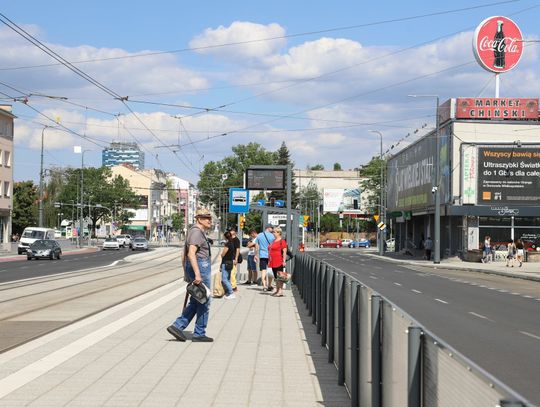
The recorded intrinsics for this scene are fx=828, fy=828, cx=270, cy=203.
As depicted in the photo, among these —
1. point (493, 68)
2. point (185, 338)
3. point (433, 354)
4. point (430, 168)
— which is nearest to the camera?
point (433, 354)

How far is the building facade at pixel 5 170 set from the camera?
7206 centimetres

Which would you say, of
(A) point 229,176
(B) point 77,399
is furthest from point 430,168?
(A) point 229,176

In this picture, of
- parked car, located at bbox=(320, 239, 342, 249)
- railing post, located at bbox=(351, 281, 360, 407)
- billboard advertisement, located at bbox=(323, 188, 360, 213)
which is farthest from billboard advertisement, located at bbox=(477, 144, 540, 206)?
billboard advertisement, located at bbox=(323, 188, 360, 213)

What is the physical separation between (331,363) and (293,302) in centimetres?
949

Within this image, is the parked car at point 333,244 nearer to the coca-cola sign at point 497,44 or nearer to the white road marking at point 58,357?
the coca-cola sign at point 497,44

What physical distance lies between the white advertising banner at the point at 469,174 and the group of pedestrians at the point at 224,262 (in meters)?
29.2

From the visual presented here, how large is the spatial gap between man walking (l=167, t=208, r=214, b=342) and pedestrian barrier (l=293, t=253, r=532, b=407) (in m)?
2.00

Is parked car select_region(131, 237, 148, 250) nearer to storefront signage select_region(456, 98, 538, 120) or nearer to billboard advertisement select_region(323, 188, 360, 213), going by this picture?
storefront signage select_region(456, 98, 538, 120)

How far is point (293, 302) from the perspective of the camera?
749 inches

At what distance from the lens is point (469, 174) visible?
5216 centimetres

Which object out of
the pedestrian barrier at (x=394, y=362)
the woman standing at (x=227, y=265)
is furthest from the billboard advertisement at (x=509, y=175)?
the pedestrian barrier at (x=394, y=362)

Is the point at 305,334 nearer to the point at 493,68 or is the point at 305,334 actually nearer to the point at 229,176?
the point at 493,68

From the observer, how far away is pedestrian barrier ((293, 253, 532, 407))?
2934 millimetres

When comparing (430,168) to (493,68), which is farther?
(430,168)
